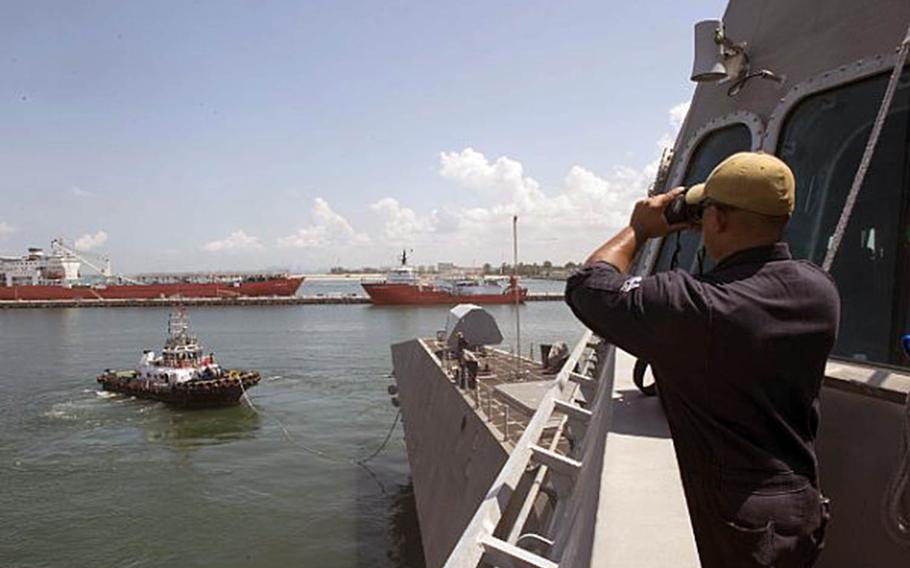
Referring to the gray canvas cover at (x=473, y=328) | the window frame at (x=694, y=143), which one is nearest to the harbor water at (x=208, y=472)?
the gray canvas cover at (x=473, y=328)

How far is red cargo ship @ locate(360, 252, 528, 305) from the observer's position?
83875 millimetres

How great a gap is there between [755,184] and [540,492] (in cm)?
208

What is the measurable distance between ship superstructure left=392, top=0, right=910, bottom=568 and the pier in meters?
82.0

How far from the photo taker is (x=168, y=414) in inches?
1156

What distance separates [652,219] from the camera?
211 cm

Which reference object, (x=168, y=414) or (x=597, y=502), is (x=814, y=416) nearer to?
(x=597, y=502)

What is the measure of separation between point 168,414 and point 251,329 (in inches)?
1357

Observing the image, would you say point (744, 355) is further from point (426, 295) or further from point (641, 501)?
point (426, 295)

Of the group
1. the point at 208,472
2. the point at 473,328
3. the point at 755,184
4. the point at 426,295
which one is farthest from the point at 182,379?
the point at 426,295

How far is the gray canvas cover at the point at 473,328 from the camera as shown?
795 inches

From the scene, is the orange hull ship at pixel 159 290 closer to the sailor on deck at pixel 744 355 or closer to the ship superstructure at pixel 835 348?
the ship superstructure at pixel 835 348

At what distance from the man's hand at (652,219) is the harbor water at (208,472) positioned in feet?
45.3

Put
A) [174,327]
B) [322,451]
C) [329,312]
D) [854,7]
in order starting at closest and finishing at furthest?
[854,7]
[322,451]
[174,327]
[329,312]

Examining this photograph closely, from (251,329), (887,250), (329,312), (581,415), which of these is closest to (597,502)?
(581,415)
